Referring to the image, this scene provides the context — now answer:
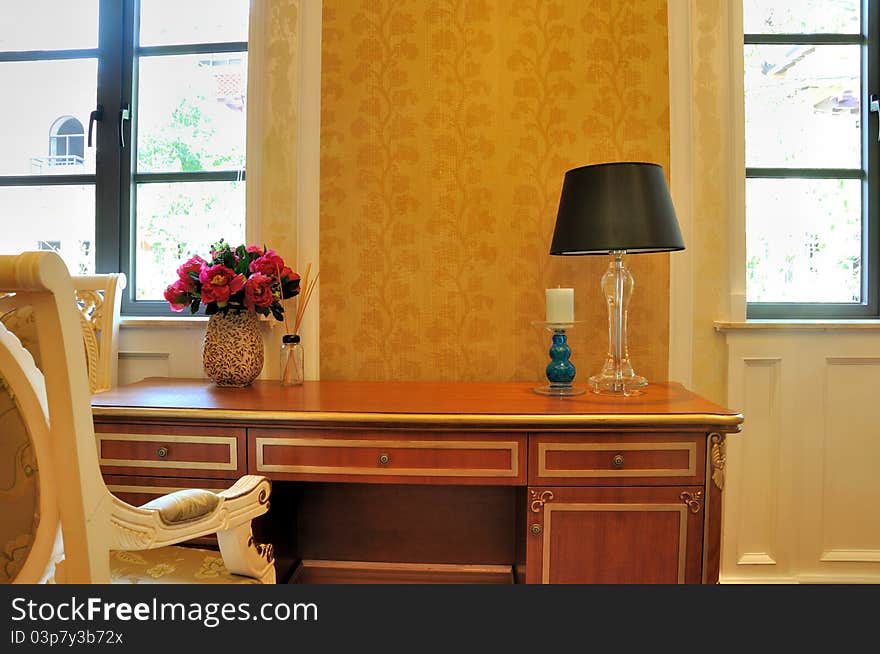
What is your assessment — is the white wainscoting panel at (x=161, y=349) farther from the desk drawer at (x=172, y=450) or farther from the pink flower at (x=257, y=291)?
the desk drawer at (x=172, y=450)

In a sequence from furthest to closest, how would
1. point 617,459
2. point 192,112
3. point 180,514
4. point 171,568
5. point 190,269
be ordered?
point 192,112, point 190,269, point 617,459, point 171,568, point 180,514

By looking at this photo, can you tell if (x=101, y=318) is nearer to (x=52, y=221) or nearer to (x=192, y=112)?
(x=52, y=221)

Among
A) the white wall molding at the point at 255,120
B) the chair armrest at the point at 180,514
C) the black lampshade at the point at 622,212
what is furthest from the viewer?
the white wall molding at the point at 255,120

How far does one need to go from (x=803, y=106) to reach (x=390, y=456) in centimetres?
181

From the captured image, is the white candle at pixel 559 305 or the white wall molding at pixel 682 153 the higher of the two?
the white wall molding at pixel 682 153

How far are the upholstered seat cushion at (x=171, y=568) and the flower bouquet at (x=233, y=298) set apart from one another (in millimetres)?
643

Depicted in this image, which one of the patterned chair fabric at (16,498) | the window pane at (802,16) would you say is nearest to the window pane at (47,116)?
the patterned chair fabric at (16,498)

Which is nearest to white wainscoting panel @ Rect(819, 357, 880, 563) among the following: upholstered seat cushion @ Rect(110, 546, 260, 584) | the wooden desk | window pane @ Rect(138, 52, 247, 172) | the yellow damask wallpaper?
the yellow damask wallpaper

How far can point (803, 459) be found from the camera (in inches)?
75.0

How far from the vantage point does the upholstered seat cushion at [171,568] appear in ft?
3.59

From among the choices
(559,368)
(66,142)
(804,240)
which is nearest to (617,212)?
(559,368)

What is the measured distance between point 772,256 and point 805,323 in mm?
278
